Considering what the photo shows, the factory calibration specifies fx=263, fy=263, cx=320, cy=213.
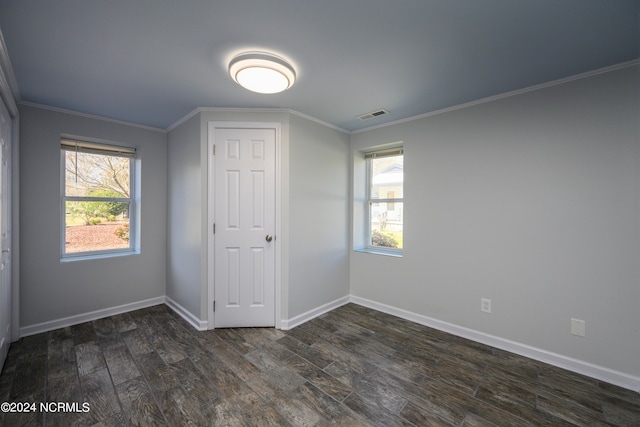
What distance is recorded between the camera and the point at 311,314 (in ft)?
10.2

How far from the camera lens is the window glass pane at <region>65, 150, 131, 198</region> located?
9.89ft

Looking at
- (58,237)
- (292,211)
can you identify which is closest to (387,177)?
(292,211)

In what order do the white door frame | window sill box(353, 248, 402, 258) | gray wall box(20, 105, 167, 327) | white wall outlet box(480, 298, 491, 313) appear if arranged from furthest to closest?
1. window sill box(353, 248, 402, 258)
2. the white door frame
3. gray wall box(20, 105, 167, 327)
4. white wall outlet box(480, 298, 491, 313)

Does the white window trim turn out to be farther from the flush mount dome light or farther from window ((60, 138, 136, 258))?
window ((60, 138, 136, 258))

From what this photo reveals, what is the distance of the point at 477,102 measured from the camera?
2.57 meters

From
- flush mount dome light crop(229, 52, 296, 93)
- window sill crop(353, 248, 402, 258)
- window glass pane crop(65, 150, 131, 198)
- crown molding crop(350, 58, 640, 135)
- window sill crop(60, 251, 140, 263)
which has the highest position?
crown molding crop(350, 58, 640, 135)

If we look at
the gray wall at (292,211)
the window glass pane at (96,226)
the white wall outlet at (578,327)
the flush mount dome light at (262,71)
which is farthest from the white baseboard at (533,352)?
the window glass pane at (96,226)

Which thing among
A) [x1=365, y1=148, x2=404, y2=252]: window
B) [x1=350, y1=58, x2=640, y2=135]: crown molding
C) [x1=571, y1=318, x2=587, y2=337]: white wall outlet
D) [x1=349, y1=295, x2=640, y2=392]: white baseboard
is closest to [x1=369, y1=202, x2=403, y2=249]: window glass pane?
[x1=365, y1=148, x2=404, y2=252]: window

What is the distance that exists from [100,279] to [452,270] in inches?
157

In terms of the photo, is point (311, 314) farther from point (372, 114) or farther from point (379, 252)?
point (372, 114)

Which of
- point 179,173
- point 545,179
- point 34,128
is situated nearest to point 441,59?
point 545,179

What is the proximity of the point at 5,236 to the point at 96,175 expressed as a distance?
116cm

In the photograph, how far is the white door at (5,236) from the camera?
208 cm

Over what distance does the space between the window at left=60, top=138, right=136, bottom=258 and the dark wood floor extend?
0.99m
